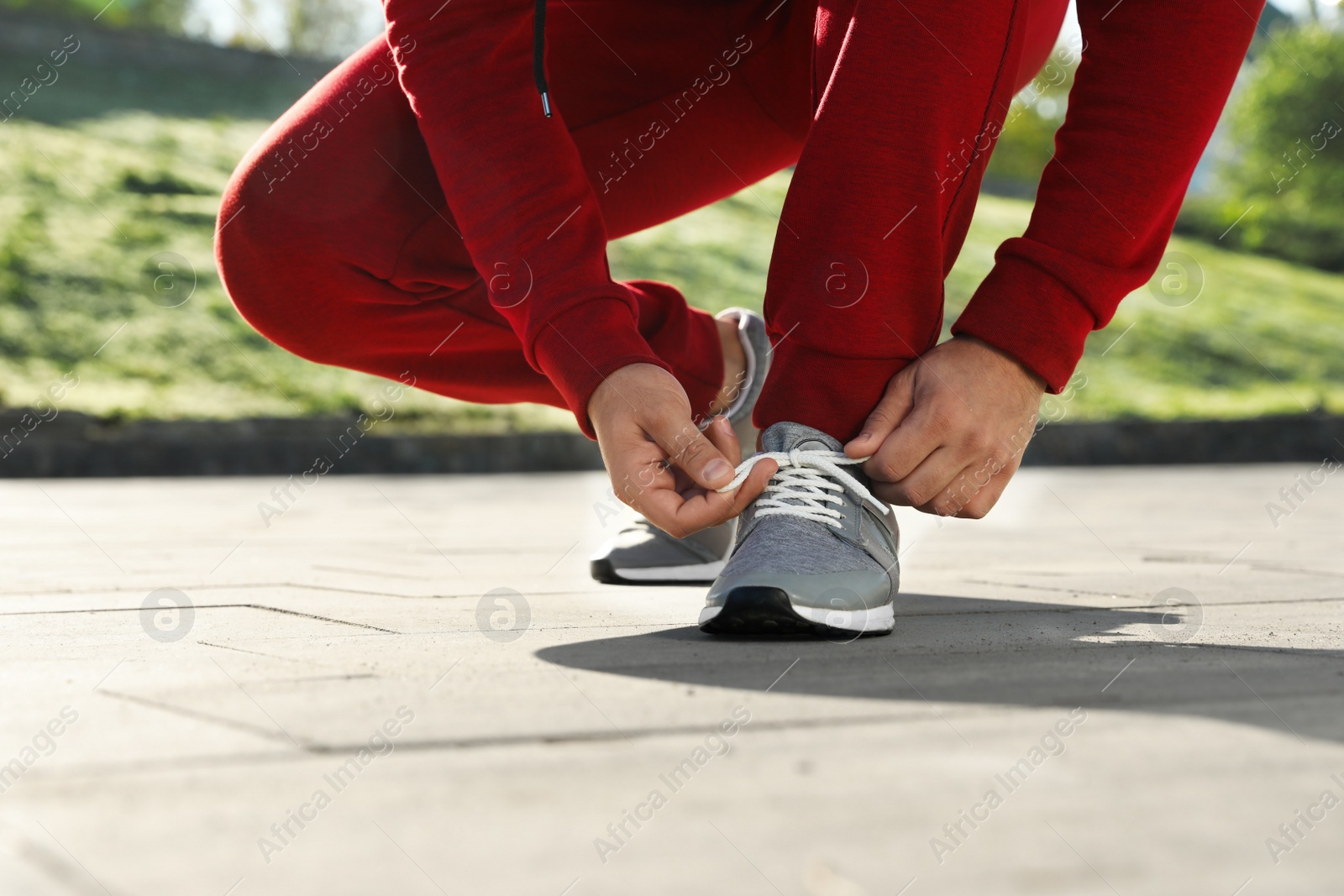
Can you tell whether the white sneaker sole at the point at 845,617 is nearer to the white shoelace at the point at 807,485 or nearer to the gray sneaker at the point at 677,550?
the white shoelace at the point at 807,485

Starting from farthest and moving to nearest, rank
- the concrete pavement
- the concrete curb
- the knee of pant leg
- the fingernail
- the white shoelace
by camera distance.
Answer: the concrete curb, the knee of pant leg, the white shoelace, the fingernail, the concrete pavement

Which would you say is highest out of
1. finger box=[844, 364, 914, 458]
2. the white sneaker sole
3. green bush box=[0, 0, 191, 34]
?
green bush box=[0, 0, 191, 34]

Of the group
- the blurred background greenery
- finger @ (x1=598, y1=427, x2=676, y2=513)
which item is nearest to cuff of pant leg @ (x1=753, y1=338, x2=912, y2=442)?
finger @ (x1=598, y1=427, x2=676, y2=513)

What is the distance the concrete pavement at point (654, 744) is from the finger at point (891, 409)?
0.90 ft

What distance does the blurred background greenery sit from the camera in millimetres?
8078

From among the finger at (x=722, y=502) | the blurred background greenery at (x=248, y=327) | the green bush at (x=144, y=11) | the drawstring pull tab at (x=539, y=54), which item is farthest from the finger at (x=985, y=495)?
the green bush at (x=144, y=11)

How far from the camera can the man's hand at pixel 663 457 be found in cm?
146

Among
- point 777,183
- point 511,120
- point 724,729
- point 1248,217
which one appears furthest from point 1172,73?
point 1248,217

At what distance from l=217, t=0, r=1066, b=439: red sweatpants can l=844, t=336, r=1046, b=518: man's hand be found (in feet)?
0.32

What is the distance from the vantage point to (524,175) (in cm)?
166

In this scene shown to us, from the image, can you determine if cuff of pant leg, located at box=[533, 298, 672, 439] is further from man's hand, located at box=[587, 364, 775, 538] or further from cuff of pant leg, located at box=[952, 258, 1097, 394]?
cuff of pant leg, located at box=[952, 258, 1097, 394]

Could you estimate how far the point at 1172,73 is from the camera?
1.63 meters

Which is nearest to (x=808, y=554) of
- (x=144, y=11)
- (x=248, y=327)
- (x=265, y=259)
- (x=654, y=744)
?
(x=654, y=744)

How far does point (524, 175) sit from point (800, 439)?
52 cm
